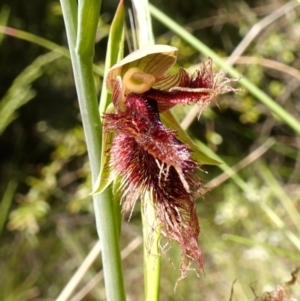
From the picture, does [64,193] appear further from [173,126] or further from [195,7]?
[173,126]

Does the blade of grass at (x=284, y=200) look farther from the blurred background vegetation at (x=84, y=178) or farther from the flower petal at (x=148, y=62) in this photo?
the blurred background vegetation at (x=84, y=178)

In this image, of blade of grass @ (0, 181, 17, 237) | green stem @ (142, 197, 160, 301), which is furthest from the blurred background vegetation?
green stem @ (142, 197, 160, 301)

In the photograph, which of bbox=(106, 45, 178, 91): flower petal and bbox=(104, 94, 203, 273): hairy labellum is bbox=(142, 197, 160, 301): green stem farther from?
bbox=(106, 45, 178, 91): flower petal

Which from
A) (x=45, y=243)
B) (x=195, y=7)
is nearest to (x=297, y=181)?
(x=195, y=7)

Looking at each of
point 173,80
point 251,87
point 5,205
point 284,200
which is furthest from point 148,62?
point 5,205

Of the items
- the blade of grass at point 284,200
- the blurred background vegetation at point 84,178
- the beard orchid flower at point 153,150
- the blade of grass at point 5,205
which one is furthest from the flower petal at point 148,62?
the blurred background vegetation at point 84,178
